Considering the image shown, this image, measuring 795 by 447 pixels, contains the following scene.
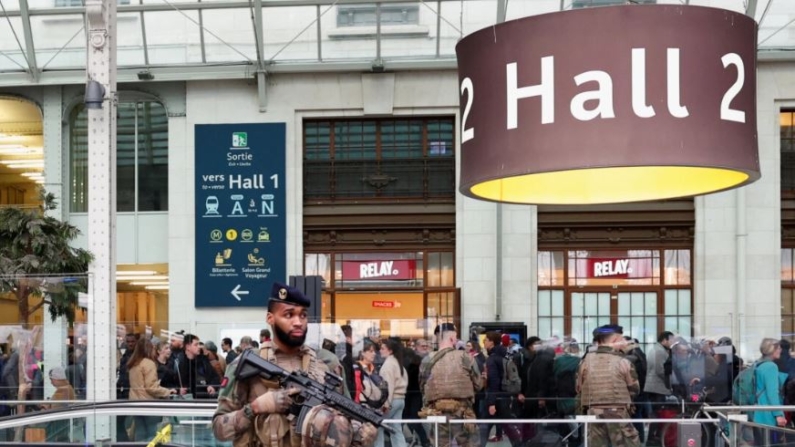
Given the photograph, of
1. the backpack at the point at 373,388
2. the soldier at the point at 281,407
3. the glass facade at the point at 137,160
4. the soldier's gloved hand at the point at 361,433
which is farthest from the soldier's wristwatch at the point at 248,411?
the glass facade at the point at 137,160

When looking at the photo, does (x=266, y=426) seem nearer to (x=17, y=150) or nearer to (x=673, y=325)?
(x=673, y=325)

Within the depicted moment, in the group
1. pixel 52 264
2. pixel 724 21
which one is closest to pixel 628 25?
pixel 724 21

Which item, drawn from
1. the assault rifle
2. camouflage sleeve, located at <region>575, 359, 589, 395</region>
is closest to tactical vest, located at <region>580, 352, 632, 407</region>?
camouflage sleeve, located at <region>575, 359, 589, 395</region>

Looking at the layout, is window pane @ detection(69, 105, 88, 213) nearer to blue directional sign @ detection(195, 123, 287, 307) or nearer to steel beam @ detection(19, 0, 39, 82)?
steel beam @ detection(19, 0, 39, 82)

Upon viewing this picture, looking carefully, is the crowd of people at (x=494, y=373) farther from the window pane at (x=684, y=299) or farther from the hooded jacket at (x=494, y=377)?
the window pane at (x=684, y=299)

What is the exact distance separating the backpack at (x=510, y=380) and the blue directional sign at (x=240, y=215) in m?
8.12

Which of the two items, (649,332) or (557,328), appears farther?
(557,328)

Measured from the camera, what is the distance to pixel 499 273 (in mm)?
21219

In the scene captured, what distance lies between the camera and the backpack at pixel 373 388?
1212cm

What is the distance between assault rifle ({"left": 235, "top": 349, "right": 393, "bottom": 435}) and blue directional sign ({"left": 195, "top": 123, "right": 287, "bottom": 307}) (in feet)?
53.5

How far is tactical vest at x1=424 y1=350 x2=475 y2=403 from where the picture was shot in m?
12.9

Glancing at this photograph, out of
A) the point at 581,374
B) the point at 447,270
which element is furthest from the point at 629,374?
the point at 447,270

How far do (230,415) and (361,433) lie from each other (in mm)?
699

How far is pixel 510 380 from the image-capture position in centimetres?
1446
